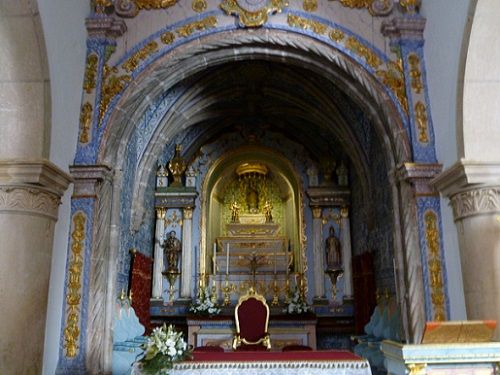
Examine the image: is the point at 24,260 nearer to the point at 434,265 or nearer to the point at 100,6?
the point at 100,6

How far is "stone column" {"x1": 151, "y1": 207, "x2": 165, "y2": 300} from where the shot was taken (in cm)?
1028

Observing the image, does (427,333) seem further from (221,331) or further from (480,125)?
(221,331)

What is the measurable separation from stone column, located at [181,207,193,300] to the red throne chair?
1.92 m

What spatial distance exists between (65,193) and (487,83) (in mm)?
5429

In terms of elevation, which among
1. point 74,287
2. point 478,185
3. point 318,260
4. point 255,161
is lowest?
point 74,287

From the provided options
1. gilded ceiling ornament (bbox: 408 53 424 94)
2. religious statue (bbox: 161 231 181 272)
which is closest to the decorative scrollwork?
gilded ceiling ornament (bbox: 408 53 424 94)

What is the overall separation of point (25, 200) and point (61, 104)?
58.3 inches

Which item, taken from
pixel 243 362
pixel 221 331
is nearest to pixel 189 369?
pixel 243 362

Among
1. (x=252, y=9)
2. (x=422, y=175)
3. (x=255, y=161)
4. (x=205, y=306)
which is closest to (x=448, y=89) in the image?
(x=422, y=175)

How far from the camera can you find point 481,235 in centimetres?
577

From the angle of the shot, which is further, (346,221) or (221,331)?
(346,221)

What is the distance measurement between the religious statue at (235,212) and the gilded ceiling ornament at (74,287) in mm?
5477

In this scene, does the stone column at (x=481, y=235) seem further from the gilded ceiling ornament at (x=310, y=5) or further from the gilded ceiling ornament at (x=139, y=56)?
the gilded ceiling ornament at (x=139, y=56)

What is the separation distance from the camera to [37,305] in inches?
226
